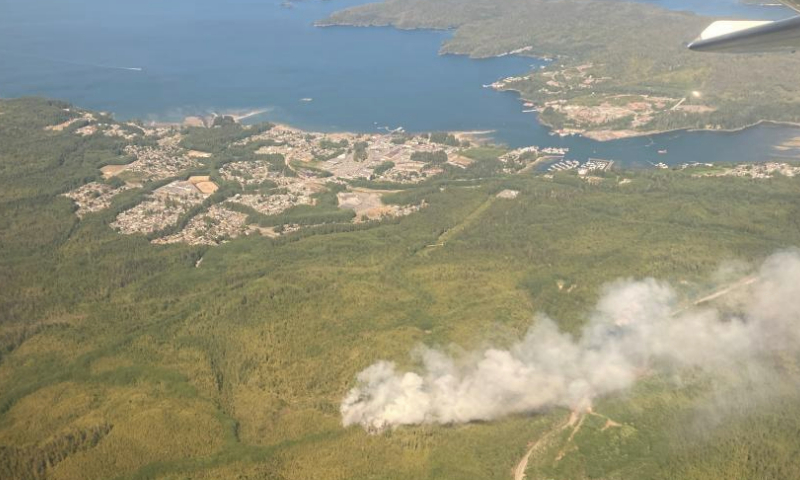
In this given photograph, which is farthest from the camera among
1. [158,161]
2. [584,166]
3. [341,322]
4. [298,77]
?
[298,77]

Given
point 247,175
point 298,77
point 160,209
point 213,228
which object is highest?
point 298,77

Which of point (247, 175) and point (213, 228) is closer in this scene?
point (213, 228)

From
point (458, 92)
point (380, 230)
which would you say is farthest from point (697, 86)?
point (380, 230)

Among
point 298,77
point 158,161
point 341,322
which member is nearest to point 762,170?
point 341,322

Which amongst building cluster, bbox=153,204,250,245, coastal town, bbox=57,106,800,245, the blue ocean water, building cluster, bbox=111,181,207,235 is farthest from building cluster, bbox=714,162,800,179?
building cluster, bbox=111,181,207,235

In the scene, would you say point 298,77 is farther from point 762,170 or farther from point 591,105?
point 762,170

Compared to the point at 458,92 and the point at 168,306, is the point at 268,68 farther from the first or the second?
the point at 168,306

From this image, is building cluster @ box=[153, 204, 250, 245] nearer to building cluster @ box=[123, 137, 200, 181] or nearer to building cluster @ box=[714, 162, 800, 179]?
building cluster @ box=[123, 137, 200, 181]

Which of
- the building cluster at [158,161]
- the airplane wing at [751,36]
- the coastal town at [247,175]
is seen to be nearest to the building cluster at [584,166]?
the coastal town at [247,175]

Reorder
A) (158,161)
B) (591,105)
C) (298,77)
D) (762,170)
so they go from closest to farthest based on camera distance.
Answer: (762,170) → (158,161) → (591,105) → (298,77)
